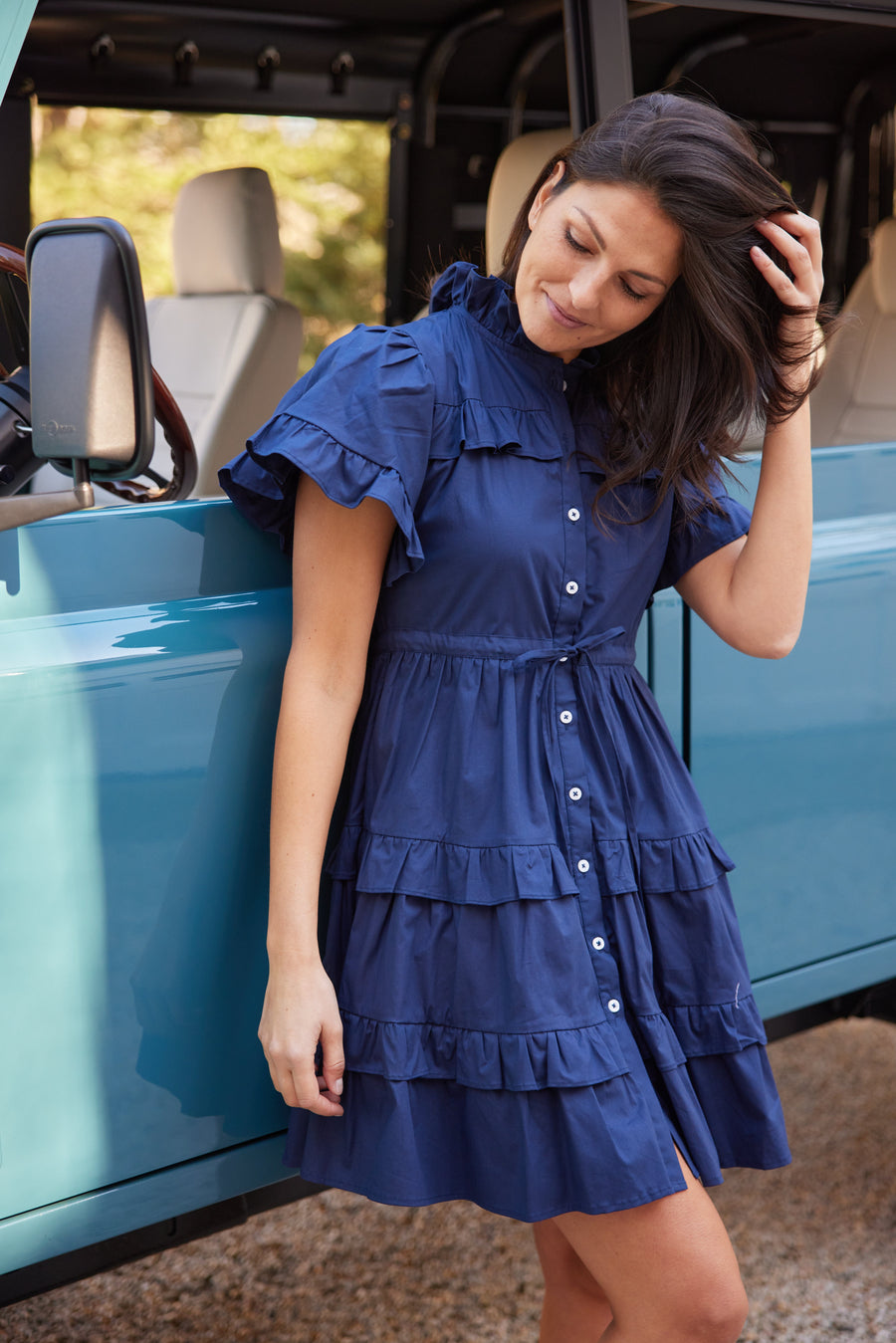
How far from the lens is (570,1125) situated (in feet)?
4.45

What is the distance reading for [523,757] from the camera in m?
1.43

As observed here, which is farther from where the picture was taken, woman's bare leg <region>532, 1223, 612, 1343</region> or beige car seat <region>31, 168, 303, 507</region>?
beige car seat <region>31, 168, 303, 507</region>

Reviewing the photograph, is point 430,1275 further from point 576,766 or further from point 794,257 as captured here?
point 794,257

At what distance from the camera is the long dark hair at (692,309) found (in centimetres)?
140

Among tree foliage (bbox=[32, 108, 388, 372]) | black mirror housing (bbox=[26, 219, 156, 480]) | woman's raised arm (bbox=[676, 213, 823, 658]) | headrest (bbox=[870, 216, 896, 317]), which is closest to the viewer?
black mirror housing (bbox=[26, 219, 156, 480])

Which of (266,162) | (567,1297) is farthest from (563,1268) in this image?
(266,162)

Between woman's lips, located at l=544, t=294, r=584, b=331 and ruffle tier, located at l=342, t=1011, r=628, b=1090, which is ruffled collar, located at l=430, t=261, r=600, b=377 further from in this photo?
ruffle tier, located at l=342, t=1011, r=628, b=1090

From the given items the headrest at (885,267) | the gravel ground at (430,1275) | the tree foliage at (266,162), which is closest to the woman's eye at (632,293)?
the tree foliage at (266,162)

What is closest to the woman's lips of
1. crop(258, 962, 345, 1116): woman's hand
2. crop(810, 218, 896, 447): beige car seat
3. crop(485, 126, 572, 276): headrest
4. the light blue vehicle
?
the light blue vehicle

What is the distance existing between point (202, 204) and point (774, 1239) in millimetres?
2211

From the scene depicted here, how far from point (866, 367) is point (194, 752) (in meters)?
1.65

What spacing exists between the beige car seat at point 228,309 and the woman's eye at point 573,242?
1118mm

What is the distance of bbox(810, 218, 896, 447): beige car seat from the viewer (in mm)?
2379

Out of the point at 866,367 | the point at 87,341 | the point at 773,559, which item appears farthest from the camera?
the point at 866,367
